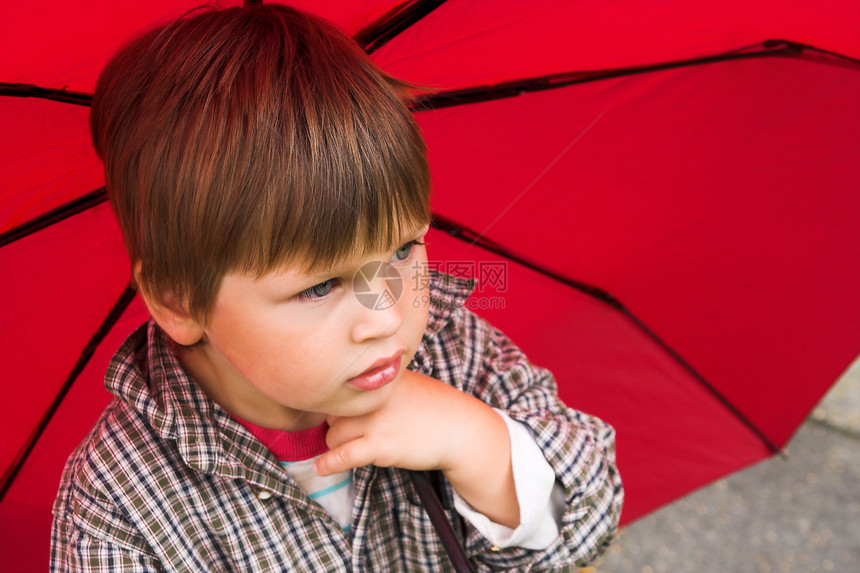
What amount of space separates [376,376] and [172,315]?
0.20m

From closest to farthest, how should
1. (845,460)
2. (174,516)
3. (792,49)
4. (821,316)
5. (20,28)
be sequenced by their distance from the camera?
(20,28) → (174,516) → (792,49) → (821,316) → (845,460)

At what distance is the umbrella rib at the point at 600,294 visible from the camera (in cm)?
101

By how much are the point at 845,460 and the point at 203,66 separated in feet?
5.65

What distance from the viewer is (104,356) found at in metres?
1.00

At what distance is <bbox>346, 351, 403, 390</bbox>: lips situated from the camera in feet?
2.43

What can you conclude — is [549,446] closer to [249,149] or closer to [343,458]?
[343,458]

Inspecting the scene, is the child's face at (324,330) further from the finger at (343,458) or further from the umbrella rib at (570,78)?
the umbrella rib at (570,78)

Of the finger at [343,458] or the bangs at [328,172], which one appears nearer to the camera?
the bangs at [328,172]

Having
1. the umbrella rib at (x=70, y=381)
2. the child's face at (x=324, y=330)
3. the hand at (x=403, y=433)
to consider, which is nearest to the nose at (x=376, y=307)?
the child's face at (x=324, y=330)

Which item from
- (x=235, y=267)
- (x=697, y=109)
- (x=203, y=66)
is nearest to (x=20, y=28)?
(x=203, y=66)

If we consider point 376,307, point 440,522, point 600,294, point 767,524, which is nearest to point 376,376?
point 376,307

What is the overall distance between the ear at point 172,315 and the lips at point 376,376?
15cm

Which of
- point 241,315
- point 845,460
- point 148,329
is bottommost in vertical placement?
point 845,460

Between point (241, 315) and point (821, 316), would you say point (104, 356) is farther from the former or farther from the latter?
point (821, 316)
